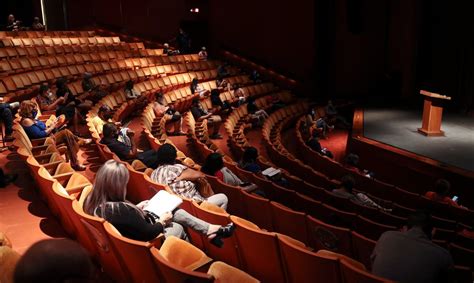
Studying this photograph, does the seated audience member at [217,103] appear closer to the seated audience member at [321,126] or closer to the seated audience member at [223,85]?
the seated audience member at [223,85]

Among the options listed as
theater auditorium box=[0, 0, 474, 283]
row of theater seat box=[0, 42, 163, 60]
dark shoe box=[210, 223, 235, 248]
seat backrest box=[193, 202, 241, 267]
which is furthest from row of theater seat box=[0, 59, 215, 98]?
dark shoe box=[210, 223, 235, 248]

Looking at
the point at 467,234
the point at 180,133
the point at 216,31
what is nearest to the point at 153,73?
the point at 180,133

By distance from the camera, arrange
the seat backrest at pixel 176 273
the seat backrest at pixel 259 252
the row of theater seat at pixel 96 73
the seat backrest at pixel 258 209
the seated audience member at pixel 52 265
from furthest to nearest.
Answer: the row of theater seat at pixel 96 73 < the seat backrest at pixel 258 209 < the seat backrest at pixel 259 252 < the seat backrest at pixel 176 273 < the seated audience member at pixel 52 265

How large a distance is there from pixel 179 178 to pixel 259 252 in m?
0.52

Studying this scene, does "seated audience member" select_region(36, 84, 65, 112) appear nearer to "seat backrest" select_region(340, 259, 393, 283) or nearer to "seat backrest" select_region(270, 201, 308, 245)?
"seat backrest" select_region(270, 201, 308, 245)

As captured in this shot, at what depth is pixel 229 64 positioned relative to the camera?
727 cm

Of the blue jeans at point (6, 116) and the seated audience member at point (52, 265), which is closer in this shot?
the seated audience member at point (52, 265)

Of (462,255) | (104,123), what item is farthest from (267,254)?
(104,123)

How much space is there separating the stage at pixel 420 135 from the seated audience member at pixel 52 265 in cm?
366

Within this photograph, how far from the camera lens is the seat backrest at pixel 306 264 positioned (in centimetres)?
121

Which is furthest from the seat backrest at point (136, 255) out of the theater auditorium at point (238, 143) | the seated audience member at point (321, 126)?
the seated audience member at point (321, 126)

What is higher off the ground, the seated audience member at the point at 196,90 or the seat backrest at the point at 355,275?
the seat backrest at the point at 355,275

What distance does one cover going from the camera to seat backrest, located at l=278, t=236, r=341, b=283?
1.21 metres

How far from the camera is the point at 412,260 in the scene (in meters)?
1.24
